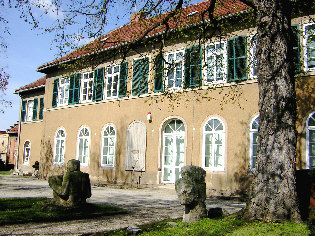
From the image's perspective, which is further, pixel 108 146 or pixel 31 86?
pixel 31 86

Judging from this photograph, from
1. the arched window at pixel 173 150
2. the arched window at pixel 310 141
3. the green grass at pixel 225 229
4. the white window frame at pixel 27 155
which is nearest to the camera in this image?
the green grass at pixel 225 229

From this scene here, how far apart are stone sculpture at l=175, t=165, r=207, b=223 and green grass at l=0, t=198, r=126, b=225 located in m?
2.22

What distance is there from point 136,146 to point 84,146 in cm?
377

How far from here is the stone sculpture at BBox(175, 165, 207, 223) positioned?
5.99m

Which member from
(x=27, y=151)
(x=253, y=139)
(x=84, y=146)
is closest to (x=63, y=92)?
(x=84, y=146)

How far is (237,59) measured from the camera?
42.2 feet

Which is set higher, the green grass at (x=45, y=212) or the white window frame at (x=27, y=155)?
the white window frame at (x=27, y=155)

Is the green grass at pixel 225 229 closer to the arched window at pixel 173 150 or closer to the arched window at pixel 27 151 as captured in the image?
the arched window at pixel 173 150

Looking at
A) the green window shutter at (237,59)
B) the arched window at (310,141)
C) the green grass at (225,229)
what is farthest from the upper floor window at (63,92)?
the green grass at (225,229)

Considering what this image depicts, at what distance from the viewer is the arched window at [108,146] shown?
1686 centimetres

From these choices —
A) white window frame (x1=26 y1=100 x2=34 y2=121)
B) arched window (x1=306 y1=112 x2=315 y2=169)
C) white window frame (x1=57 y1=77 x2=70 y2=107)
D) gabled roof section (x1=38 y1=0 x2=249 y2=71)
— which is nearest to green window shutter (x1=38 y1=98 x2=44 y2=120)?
white window frame (x1=26 y1=100 x2=34 y2=121)

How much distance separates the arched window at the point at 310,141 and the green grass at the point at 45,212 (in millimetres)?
6356

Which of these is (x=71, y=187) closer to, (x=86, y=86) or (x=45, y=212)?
(x=45, y=212)

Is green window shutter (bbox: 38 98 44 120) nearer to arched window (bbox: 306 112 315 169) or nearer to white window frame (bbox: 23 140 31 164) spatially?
white window frame (bbox: 23 140 31 164)
